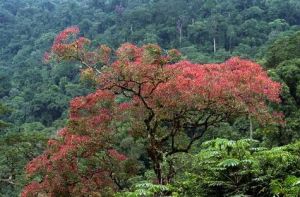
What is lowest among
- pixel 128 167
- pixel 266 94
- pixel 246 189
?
pixel 128 167

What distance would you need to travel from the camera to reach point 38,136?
16.2m

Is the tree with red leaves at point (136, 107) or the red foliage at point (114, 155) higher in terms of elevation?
the tree with red leaves at point (136, 107)

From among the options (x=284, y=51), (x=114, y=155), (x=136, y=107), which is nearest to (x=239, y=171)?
(x=136, y=107)

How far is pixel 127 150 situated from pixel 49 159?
16.3m

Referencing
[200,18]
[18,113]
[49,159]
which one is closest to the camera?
[49,159]

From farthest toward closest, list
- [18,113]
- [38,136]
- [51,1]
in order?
[51,1]
[18,113]
[38,136]

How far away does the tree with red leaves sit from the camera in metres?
8.45

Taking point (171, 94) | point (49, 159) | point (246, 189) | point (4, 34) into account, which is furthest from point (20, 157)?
point (4, 34)

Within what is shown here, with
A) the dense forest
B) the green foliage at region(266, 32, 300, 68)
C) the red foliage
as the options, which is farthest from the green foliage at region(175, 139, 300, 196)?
the green foliage at region(266, 32, 300, 68)

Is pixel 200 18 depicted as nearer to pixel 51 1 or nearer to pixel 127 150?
pixel 51 1

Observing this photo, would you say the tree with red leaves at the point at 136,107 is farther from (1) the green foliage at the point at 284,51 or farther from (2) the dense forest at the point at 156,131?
(1) the green foliage at the point at 284,51

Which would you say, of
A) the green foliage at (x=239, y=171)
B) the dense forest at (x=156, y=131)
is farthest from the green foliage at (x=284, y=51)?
the green foliage at (x=239, y=171)

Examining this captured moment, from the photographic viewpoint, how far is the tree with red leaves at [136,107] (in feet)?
27.7

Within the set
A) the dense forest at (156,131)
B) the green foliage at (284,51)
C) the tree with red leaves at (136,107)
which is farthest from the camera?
the green foliage at (284,51)
